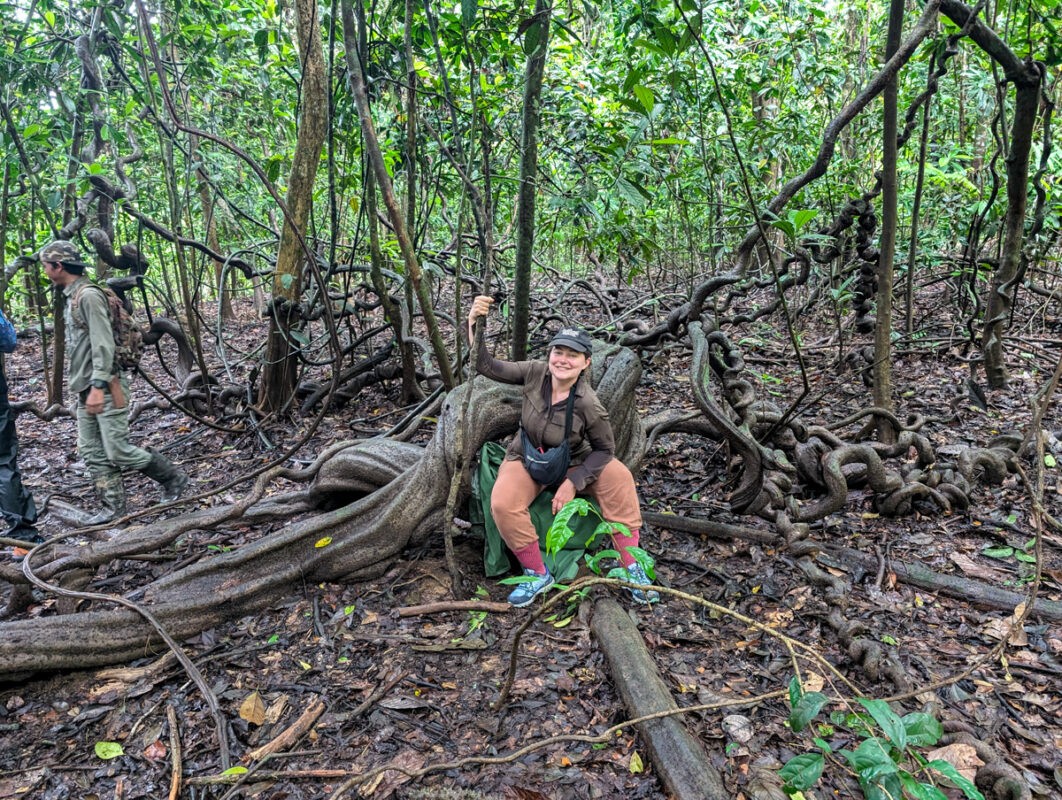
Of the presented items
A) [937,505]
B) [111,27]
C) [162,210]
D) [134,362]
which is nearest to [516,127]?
[111,27]

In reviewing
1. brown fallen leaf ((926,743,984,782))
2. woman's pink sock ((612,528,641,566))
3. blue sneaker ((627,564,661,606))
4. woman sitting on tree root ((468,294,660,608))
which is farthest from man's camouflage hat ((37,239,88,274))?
brown fallen leaf ((926,743,984,782))

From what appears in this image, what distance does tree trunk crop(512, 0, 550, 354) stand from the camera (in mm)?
3273

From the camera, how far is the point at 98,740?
2293 millimetres

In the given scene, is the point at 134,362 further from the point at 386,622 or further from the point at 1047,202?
the point at 1047,202

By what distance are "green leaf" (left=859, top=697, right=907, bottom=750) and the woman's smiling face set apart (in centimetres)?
188

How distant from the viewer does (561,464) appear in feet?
10.1

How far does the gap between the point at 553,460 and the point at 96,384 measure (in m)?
3.10

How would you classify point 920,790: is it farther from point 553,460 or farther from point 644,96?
point 644,96

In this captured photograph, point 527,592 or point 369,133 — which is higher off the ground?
point 369,133

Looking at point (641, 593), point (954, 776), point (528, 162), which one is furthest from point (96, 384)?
point (954, 776)

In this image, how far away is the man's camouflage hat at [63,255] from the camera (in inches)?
158

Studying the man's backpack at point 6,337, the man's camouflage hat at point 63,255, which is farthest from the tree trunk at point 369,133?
the man's backpack at point 6,337

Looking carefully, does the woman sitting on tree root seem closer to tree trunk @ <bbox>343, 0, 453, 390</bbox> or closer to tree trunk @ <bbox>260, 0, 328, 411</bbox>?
tree trunk @ <bbox>343, 0, 453, 390</bbox>

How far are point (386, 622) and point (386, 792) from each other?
983 millimetres
